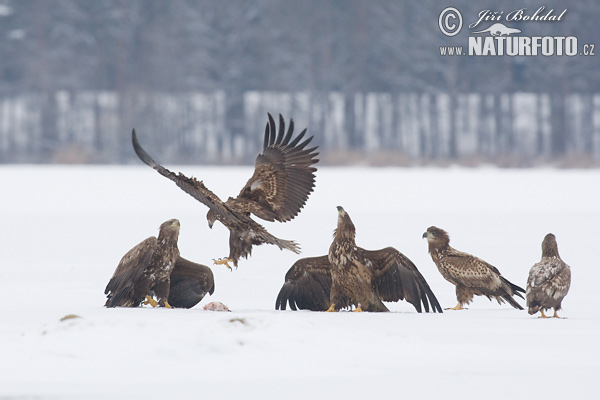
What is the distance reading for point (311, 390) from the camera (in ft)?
17.4

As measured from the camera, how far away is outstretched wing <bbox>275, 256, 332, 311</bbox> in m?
7.87

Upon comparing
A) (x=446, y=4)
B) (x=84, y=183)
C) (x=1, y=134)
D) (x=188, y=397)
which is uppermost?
(x=446, y=4)

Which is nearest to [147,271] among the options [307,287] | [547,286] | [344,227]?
[307,287]

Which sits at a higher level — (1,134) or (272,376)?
(1,134)

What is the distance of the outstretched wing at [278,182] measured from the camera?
901 cm

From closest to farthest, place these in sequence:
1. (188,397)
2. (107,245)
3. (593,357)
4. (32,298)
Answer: (188,397)
(593,357)
(32,298)
(107,245)

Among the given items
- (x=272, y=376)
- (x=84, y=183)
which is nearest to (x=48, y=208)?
(x=84, y=183)

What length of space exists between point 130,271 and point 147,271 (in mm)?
199

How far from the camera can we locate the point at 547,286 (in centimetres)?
716

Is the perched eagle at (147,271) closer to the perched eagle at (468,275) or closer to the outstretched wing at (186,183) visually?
the outstretched wing at (186,183)

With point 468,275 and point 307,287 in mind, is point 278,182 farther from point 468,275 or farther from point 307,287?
point 468,275

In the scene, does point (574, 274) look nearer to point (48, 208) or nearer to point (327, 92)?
point (48, 208)

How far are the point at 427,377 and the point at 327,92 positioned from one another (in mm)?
36166

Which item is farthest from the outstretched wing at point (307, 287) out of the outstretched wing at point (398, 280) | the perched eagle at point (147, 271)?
the perched eagle at point (147, 271)
